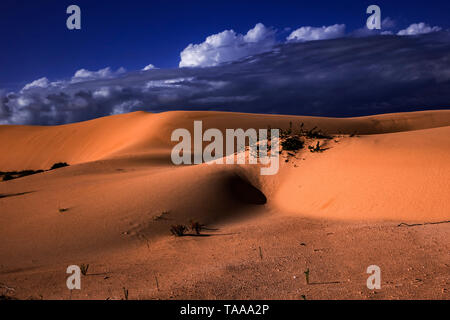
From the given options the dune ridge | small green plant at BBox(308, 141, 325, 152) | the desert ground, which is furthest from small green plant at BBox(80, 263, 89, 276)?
the dune ridge

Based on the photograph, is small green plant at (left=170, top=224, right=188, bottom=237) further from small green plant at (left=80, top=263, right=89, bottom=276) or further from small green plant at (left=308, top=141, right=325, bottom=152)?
small green plant at (left=308, top=141, right=325, bottom=152)

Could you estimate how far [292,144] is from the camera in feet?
30.5

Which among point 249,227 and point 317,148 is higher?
point 317,148

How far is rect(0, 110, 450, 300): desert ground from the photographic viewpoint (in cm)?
342

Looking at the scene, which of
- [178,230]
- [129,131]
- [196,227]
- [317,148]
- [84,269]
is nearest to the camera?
[84,269]

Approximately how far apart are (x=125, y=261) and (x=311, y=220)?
367 centimetres

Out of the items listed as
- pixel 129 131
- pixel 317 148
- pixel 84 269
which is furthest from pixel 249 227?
pixel 129 131

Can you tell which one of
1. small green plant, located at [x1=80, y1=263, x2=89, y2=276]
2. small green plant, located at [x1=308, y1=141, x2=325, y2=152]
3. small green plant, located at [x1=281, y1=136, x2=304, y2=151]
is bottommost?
small green plant, located at [x1=80, y1=263, x2=89, y2=276]

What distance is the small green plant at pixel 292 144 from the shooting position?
9.26 m

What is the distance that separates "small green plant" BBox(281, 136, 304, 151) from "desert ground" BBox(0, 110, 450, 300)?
0.62ft

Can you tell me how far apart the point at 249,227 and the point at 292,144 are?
4.13 meters

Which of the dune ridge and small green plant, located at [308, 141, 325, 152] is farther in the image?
the dune ridge

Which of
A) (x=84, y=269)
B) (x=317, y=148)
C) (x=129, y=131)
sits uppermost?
(x=129, y=131)

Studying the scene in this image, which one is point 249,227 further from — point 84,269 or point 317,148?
point 317,148
